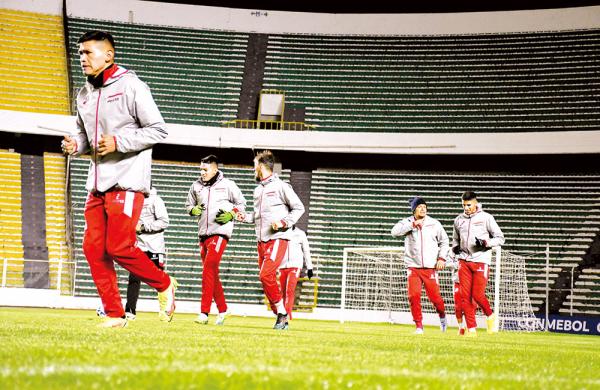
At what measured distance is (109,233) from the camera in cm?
603

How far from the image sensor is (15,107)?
1051 inches

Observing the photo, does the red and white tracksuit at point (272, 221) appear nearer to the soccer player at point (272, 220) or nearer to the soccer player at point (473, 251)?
the soccer player at point (272, 220)

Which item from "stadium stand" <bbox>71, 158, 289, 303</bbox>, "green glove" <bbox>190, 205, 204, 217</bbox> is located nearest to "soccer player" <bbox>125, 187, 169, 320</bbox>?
"green glove" <bbox>190, 205, 204, 217</bbox>

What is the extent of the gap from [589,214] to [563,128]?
3085mm

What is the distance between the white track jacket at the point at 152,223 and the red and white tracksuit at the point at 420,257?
3.72 meters

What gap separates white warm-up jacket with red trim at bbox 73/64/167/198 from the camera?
20.0 ft

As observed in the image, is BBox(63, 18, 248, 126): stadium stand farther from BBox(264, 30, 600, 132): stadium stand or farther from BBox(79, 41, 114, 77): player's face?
BBox(79, 41, 114, 77): player's face

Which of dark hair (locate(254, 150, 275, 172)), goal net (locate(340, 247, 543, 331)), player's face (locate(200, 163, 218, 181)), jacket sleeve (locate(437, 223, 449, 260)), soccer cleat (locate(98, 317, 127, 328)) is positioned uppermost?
dark hair (locate(254, 150, 275, 172))

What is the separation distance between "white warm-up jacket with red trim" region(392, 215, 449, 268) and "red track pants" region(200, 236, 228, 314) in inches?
127

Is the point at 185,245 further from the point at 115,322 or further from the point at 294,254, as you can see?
the point at 115,322

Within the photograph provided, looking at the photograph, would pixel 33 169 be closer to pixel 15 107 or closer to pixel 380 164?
pixel 15 107

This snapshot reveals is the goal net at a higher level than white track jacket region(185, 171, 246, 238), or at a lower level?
lower

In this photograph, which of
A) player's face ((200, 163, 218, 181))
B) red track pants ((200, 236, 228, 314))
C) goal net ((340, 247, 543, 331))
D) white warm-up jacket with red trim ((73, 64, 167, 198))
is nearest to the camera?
white warm-up jacket with red trim ((73, 64, 167, 198))

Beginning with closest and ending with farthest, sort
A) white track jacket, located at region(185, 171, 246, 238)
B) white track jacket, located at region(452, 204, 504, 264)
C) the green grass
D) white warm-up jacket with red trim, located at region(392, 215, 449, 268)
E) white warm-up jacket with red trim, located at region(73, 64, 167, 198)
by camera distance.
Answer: the green grass < white warm-up jacket with red trim, located at region(73, 64, 167, 198) < white track jacket, located at region(185, 171, 246, 238) < white track jacket, located at region(452, 204, 504, 264) < white warm-up jacket with red trim, located at region(392, 215, 449, 268)
